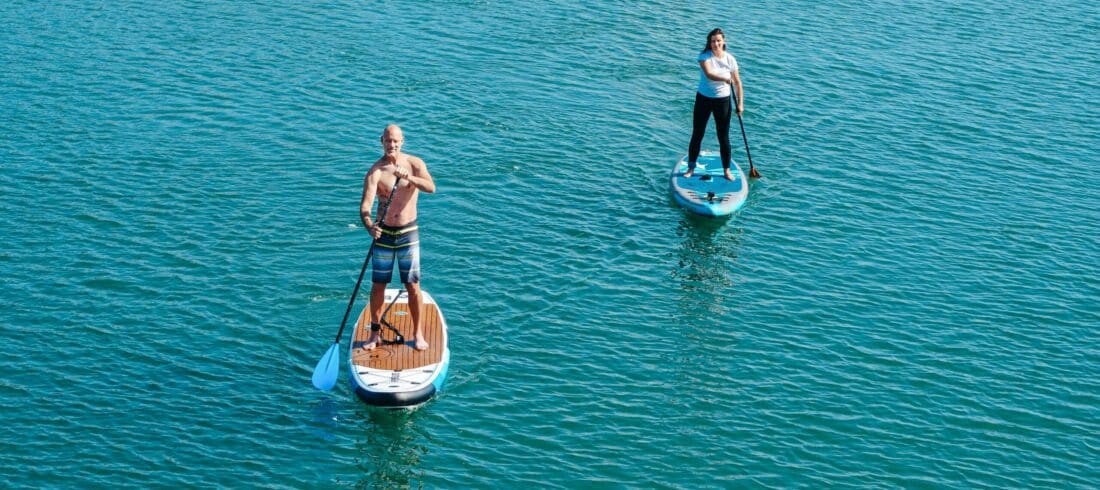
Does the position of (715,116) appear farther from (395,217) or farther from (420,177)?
(395,217)

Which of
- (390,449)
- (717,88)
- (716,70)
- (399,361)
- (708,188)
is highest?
(716,70)

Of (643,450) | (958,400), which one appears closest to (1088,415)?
(958,400)

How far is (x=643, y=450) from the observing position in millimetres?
17344

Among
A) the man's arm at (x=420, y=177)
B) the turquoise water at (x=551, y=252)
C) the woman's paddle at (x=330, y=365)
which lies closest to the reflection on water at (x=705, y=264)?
the turquoise water at (x=551, y=252)

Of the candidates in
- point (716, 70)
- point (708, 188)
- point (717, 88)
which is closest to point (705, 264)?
point (708, 188)

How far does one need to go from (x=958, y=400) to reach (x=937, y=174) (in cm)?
954

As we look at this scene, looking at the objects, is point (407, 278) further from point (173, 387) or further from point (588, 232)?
point (588, 232)

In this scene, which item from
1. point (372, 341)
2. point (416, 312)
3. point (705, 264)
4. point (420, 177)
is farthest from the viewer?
point (705, 264)

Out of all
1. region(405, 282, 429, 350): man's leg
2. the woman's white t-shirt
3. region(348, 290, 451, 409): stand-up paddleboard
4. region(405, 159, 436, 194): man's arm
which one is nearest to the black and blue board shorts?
region(405, 282, 429, 350): man's leg

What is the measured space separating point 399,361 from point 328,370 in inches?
40.5

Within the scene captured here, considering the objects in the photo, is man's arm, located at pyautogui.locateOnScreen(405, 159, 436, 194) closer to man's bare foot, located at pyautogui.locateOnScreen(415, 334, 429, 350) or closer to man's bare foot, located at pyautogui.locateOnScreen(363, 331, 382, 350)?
man's bare foot, located at pyautogui.locateOnScreen(415, 334, 429, 350)

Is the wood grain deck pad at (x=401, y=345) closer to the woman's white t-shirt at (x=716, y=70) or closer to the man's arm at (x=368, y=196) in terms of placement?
the man's arm at (x=368, y=196)

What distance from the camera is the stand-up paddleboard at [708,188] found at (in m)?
24.5

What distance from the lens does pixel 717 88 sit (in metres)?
24.4
